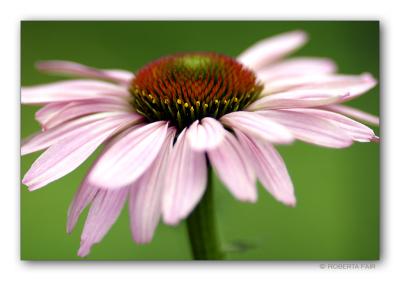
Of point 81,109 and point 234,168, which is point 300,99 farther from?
point 81,109

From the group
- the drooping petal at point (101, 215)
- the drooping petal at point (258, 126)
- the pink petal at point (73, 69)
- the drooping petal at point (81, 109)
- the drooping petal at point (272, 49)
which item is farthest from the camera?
the drooping petal at point (272, 49)

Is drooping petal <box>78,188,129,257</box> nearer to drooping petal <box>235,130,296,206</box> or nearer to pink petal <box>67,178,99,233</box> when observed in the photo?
pink petal <box>67,178,99,233</box>

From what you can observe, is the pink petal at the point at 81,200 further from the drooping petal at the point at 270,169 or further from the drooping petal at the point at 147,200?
the drooping petal at the point at 270,169

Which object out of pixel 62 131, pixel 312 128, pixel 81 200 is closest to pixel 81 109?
pixel 62 131

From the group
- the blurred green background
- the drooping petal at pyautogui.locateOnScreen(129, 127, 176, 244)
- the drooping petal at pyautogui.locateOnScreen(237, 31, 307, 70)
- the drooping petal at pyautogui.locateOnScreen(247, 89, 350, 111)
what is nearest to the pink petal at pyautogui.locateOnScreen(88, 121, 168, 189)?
the drooping petal at pyautogui.locateOnScreen(129, 127, 176, 244)

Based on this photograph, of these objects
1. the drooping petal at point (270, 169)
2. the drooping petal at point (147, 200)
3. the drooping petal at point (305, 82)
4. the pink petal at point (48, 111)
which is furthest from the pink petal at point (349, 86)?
the pink petal at point (48, 111)
